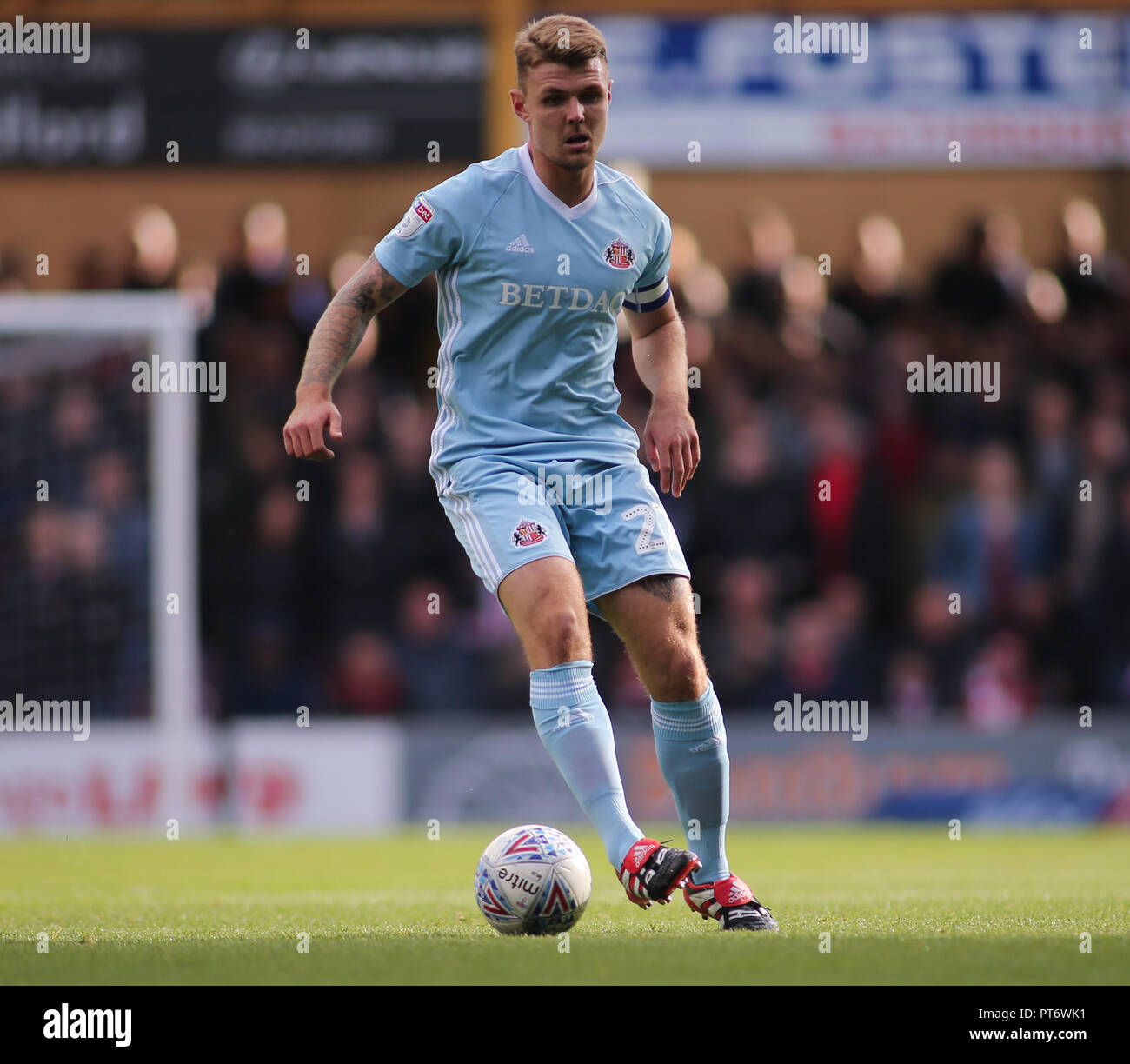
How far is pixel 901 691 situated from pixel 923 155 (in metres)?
3.52

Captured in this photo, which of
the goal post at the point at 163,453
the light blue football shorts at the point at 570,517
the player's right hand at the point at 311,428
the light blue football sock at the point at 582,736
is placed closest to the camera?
the player's right hand at the point at 311,428

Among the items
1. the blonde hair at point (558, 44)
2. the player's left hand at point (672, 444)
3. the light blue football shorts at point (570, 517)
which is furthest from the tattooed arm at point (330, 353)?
the player's left hand at point (672, 444)

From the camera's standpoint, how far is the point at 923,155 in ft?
42.1

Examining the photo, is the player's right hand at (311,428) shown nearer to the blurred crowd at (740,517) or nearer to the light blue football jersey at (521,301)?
the light blue football jersey at (521,301)

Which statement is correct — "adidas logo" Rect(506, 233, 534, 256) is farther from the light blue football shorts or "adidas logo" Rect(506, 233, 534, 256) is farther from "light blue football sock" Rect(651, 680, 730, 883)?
"light blue football sock" Rect(651, 680, 730, 883)

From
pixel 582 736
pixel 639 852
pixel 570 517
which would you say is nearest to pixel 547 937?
pixel 639 852

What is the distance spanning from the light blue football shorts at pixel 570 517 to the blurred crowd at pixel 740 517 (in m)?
6.62

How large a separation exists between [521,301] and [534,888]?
167 cm

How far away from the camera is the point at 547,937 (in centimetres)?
529

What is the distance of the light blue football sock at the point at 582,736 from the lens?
541 centimetres

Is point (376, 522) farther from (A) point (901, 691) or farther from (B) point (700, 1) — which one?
(B) point (700, 1)

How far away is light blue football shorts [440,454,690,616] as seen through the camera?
5.52 metres

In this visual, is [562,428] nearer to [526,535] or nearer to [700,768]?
[526,535]

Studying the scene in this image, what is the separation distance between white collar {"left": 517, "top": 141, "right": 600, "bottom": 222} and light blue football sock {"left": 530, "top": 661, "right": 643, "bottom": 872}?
4.37 feet
